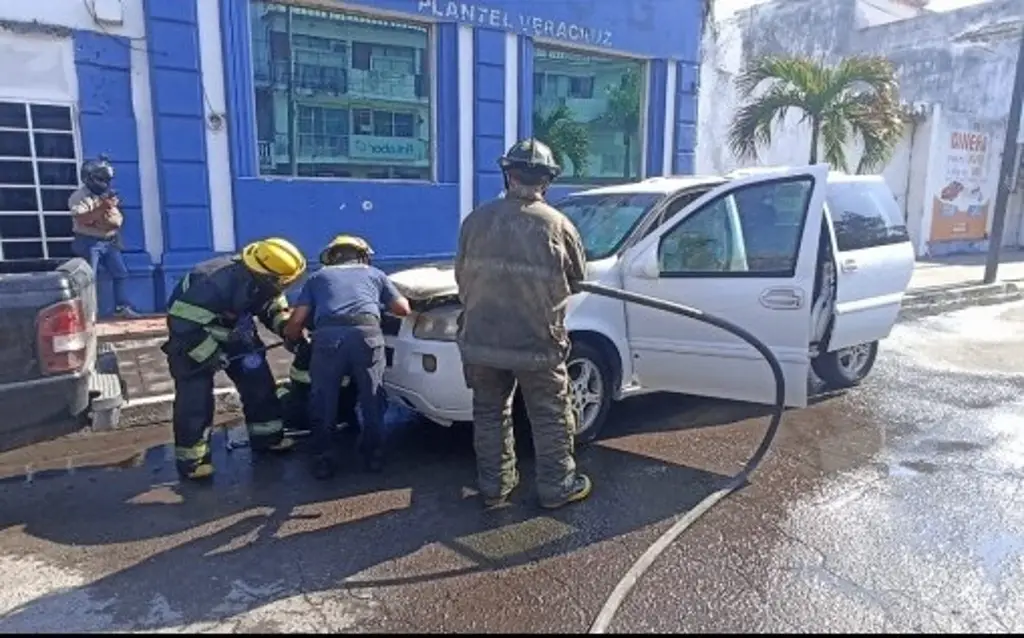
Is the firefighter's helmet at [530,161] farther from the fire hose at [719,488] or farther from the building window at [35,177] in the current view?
the building window at [35,177]

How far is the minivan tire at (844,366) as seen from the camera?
19.7 ft

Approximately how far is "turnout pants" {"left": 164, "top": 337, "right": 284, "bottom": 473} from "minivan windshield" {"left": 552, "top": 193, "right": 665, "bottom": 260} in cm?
214

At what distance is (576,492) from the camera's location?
3877 millimetres

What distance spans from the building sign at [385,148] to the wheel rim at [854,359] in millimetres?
6020

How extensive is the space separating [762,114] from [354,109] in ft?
18.3

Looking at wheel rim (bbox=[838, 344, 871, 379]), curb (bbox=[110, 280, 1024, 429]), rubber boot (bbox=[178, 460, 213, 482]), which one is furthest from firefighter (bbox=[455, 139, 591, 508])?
wheel rim (bbox=[838, 344, 871, 379])

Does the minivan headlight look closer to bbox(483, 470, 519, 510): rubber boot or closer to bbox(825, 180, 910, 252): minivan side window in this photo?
bbox(483, 470, 519, 510): rubber boot

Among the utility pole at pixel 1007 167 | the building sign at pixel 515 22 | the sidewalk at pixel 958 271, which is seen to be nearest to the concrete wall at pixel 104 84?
the building sign at pixel 515 22

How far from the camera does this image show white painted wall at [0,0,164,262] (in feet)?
23.4

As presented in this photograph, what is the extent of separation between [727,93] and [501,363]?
11.0 metres

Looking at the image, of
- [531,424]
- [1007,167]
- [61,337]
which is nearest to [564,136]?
[1007,167]

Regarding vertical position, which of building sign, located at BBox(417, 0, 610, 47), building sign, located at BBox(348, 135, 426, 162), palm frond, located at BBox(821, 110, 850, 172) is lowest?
building sign, located at BBox(348, 135, 426, 162)

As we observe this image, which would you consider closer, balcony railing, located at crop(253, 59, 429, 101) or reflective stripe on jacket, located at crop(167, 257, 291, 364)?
reflective stripe on jacket, located at crop(167, 257, 291, 364)

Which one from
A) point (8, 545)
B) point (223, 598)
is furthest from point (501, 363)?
point (8, 545)
